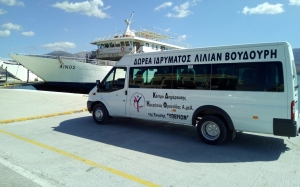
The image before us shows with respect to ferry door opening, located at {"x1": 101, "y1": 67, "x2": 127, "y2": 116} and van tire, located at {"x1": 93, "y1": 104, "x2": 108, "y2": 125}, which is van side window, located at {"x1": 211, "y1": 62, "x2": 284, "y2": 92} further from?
van tire, located at {"x1": 93, "y1": 104, "x2": 108, "y2": 125}

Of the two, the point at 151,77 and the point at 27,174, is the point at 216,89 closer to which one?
the point at 151,77

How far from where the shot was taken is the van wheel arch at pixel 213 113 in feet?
16.1

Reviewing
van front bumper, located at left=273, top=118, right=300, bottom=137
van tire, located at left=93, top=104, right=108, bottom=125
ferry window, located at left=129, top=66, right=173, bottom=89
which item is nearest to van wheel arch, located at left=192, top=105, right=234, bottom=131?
van front bumper, located at left=273, top=118, right=300, bottom=137

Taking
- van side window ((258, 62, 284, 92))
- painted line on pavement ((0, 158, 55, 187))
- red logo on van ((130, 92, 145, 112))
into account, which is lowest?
painted line on pavement ((0, 158, 55, 187))

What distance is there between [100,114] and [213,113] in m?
3.80

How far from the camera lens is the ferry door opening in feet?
22.3

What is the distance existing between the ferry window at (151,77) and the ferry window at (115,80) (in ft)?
1.15

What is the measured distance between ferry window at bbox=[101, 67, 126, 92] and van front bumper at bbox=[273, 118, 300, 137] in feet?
13.8

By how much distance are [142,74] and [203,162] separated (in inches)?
123

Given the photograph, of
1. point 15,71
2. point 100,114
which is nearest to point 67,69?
point 15,71

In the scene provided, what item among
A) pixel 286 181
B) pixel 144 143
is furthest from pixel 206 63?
pixel 286 181

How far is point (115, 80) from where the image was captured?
7016 millimetres

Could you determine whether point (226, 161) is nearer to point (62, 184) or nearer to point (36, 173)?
point (62, 184)

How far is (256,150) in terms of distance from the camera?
4.85m
